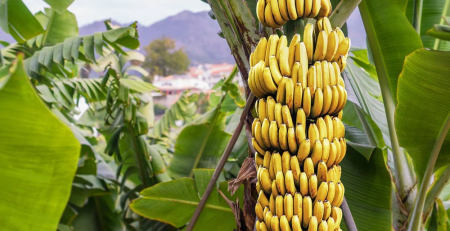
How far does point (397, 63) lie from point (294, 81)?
54cm

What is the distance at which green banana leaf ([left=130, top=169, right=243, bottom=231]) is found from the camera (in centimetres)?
107

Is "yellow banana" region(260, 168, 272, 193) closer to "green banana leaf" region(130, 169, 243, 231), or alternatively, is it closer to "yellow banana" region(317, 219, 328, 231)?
"yellow banana" region(317, 219, 328, 231)

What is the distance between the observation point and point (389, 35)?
3.07 ft

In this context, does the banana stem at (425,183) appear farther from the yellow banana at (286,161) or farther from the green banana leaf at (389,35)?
the yellow banana at (286,161)

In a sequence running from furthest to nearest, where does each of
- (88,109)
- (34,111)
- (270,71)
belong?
(88,109)
(270,71)
(34,111)

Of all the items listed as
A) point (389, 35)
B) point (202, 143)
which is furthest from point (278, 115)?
point (202, 143)

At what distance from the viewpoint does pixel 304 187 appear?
0.52 metres

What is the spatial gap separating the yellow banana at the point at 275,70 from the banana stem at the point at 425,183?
48 centimetres

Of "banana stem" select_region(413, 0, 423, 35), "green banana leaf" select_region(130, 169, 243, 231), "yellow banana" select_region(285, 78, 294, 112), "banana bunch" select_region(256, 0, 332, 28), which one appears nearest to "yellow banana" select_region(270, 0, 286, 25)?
"banana bunch" select_region(256, 0, 332, 28)

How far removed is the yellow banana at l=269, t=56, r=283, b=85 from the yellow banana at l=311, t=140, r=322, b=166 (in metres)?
0.11

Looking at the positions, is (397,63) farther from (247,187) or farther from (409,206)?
(247,187)

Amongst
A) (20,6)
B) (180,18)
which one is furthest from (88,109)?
(180,18)

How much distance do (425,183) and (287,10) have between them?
1.92 feet

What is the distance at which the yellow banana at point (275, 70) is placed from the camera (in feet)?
1.75
